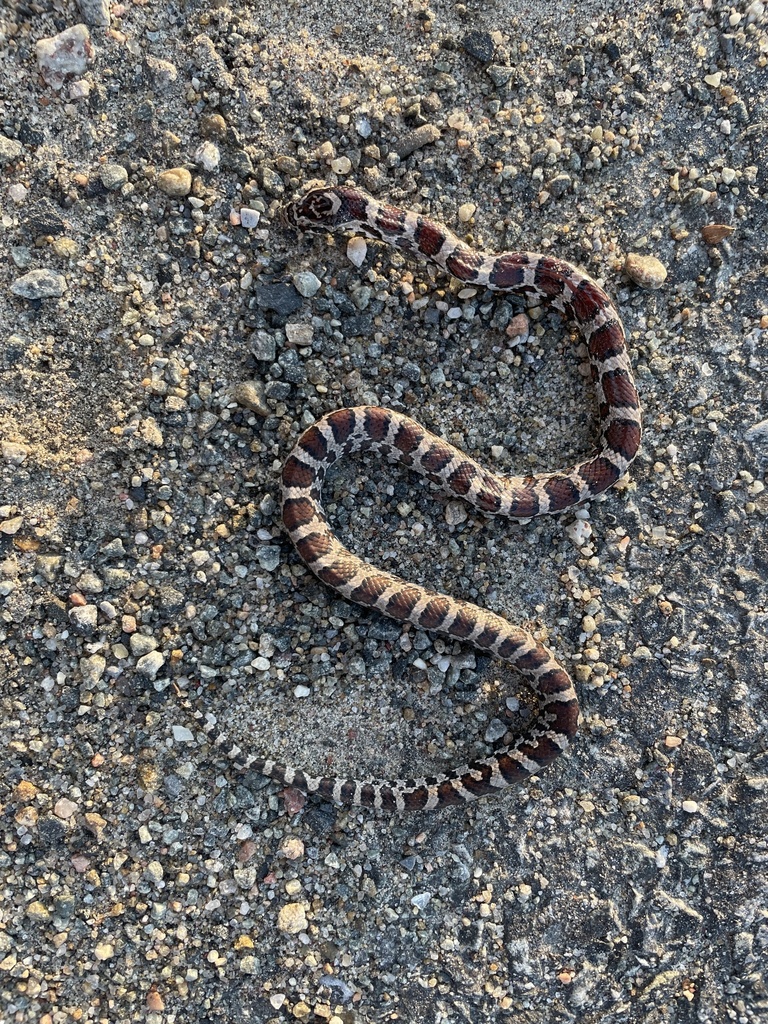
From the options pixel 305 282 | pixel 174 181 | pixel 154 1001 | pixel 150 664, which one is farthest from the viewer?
pixel 305 282

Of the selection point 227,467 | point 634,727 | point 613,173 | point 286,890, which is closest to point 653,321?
point 613,173

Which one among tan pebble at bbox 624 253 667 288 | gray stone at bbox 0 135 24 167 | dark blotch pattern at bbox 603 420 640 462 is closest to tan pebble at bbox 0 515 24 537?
gray stone at bbox 0 135 24 167

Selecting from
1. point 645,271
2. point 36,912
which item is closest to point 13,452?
point 36,912

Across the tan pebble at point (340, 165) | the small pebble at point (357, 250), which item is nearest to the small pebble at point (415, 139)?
the tan pebble at point (340, 165)

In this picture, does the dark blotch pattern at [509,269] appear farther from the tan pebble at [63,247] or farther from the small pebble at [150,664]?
the small pebble at [150,664]

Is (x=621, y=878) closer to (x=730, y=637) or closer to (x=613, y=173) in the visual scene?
(x=730, y=637)

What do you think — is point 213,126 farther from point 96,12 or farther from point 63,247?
point 63,247
